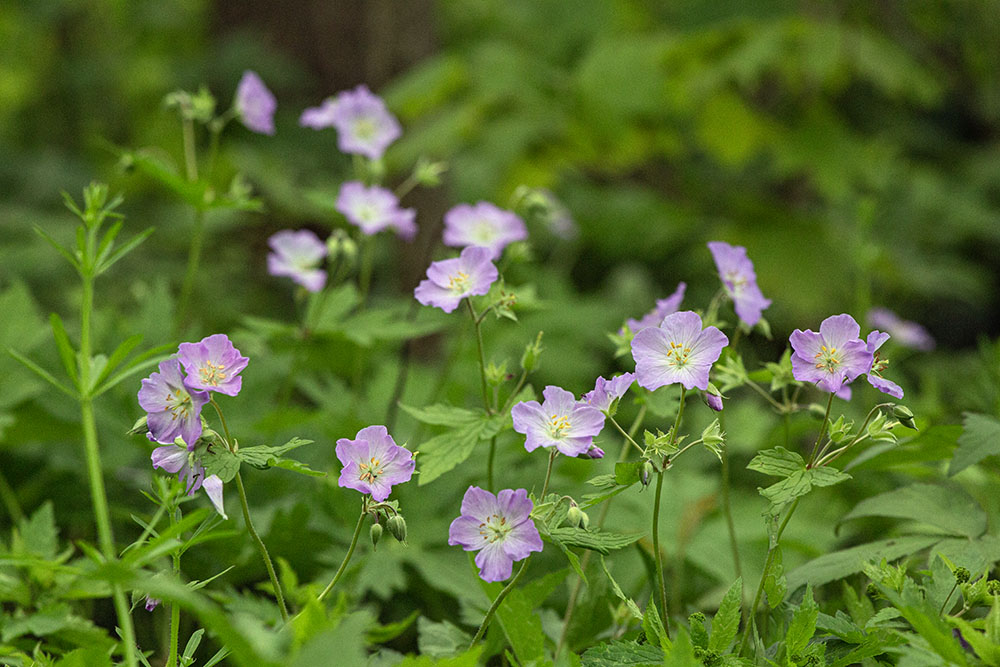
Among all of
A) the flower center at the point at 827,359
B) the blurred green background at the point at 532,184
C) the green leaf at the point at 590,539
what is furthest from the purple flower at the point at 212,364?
the flower center at the point at 827,359

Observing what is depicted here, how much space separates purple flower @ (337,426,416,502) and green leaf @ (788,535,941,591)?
465 mm

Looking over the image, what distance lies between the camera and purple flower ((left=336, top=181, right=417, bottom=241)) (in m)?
1.24

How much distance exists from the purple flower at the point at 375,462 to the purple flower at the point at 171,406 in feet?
0.44

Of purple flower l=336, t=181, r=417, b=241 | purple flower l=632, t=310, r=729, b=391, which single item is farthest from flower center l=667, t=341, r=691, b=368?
purple flower l=336, t=181, r=417, b=241

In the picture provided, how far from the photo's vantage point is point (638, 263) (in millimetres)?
3637

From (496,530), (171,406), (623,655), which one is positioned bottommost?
(623,655)

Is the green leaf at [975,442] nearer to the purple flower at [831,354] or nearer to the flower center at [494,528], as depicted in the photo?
the purple flower at [831,354]

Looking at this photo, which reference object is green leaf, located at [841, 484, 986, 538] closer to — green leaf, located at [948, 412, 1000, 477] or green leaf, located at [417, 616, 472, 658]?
green leaf, located at [948, 412, 1000, 477]

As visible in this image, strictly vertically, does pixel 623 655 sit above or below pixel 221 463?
below

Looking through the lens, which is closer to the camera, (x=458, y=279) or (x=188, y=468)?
(x=188, y=468)

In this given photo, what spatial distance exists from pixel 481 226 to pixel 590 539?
2.02 feet

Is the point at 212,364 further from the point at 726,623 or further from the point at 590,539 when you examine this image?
the point at 726,623

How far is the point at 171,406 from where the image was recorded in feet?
2.46

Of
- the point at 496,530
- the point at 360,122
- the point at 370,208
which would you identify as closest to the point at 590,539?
the point at 496,530
